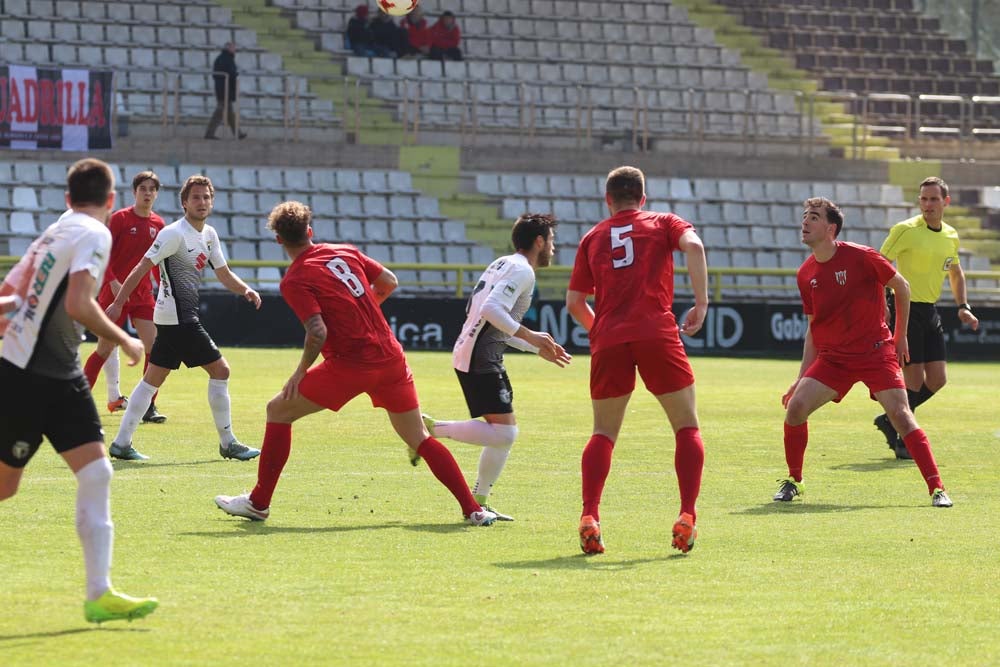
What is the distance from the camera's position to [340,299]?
874 centimetres

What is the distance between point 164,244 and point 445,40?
841 inches

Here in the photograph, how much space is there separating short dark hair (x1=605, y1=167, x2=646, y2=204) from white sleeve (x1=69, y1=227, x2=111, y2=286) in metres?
2.97

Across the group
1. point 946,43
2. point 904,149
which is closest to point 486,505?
point 904,149

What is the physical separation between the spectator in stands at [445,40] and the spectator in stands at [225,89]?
4.48 metres

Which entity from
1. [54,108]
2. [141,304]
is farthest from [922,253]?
[54,108]

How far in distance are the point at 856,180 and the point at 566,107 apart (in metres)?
6.16

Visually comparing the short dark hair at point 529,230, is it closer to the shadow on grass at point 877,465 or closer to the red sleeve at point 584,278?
the red sleeve at point 584,278

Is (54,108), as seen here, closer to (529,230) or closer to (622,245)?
(529,230)

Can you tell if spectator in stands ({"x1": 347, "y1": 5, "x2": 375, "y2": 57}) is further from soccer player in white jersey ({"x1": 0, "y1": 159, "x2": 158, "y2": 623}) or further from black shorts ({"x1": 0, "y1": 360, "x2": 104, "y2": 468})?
black shorts ({"x1": 0, "y1": 360, "x2": 104, "y2": 468})

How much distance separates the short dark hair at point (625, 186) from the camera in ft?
27.6

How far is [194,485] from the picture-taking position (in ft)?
34.7

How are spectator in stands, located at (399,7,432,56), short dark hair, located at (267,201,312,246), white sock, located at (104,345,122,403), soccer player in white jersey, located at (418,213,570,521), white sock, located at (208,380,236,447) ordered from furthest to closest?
1. spectator in stands, located at (399,7,432,56)
2. white sock, located at (104,345,122,403)
3. white sock, located at (208,380,236,447)
4. soccer player in white jersey, located at (418,213,570,521)
5. short dark hair, located at (267,201,312,246)

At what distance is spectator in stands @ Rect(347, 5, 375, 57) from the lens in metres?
32.3

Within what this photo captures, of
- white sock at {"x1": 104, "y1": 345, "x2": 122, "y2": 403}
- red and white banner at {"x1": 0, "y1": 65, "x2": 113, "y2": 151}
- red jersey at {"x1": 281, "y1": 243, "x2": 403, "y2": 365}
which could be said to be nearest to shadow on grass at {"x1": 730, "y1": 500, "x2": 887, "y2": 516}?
red jersey at {"x1": 281, "y1": 243, "x2": 403, "y2": 365}
